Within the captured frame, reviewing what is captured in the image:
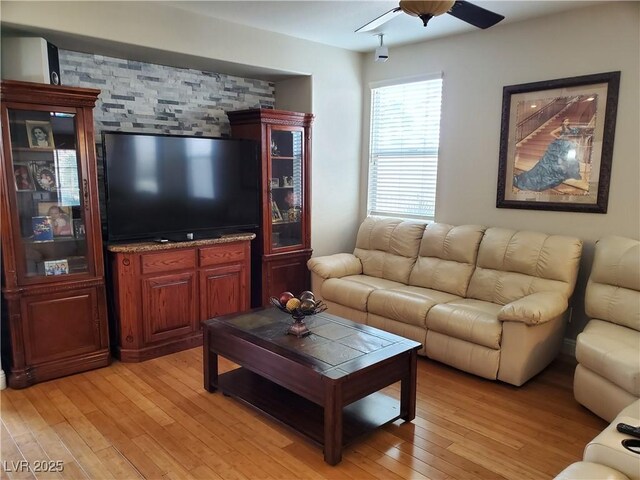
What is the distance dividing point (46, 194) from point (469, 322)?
9.85 ft

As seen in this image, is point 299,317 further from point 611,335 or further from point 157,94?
point 157,94

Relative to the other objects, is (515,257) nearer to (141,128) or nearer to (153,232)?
(153,232)

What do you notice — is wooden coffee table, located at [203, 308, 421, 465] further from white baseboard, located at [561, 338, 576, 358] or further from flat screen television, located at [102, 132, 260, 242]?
white baseboard, located at [561, 338, 576, 358]

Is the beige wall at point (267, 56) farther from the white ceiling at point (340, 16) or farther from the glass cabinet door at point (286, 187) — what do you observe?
the glass cabinet door at point (286, 187)

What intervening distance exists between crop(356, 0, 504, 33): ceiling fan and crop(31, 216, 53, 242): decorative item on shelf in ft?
8.06

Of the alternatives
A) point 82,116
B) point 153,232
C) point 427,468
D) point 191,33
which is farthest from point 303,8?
point 427,468

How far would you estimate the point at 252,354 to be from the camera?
8.94ft

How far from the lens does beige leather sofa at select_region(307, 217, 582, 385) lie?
123 inches

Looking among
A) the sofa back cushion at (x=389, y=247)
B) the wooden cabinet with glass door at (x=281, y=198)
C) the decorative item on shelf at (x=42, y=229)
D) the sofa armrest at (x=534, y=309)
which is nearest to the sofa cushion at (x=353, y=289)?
the sofa back cushion at (x=389, y=247)

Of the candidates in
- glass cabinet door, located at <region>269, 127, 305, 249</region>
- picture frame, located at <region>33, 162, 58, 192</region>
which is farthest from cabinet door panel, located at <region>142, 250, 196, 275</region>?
glass cabinet door, located at <region>269, 127, 305, 249</region>

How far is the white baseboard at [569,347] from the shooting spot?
3.70 metres

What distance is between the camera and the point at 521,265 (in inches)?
141

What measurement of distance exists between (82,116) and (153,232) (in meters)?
0.95

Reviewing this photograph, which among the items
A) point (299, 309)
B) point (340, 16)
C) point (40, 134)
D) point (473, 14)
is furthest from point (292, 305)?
point (340, 16)
